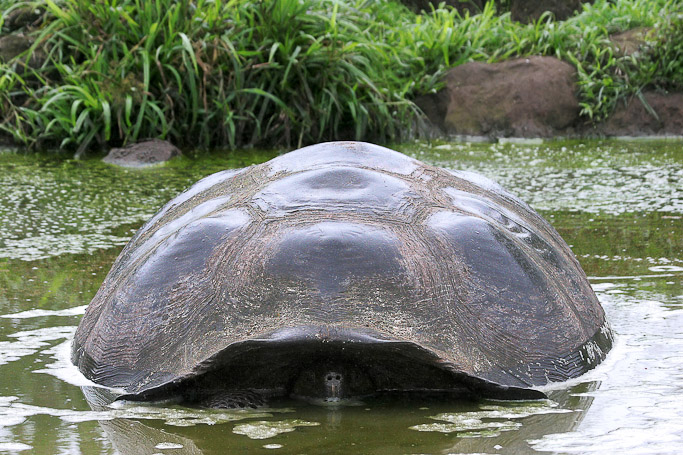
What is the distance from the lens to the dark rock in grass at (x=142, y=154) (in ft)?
20.5

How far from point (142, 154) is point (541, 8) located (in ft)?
22.8

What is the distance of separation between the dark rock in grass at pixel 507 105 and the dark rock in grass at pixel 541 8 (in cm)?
366

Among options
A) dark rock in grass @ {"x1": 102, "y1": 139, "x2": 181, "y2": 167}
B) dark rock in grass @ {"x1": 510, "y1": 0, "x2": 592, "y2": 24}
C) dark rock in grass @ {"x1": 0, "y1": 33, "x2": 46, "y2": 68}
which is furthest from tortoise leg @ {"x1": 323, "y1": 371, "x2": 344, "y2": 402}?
dark rock in grass @ {"x1": 510, "y1": 0, "x2": 592, "y2": 24}

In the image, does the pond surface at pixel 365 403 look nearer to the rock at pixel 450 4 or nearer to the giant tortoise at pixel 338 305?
the giant tortoise at pixel 338 305

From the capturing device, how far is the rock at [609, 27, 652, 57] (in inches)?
336

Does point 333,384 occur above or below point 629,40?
below

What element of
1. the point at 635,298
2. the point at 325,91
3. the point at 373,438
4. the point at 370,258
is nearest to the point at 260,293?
the point at 370,258

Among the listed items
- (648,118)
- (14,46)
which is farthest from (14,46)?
(648,118)

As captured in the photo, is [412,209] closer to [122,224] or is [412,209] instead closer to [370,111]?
[122,224]

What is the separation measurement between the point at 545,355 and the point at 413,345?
386 mm

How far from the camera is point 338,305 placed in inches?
79.7

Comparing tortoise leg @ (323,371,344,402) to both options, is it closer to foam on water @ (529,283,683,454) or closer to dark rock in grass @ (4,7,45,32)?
foam on water @ (529,283,683,454)

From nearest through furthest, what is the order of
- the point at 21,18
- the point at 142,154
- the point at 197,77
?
the point at 142,154 < the point at 197,77 < the point at 21,18

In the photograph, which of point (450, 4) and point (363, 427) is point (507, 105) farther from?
point (363, 427)
